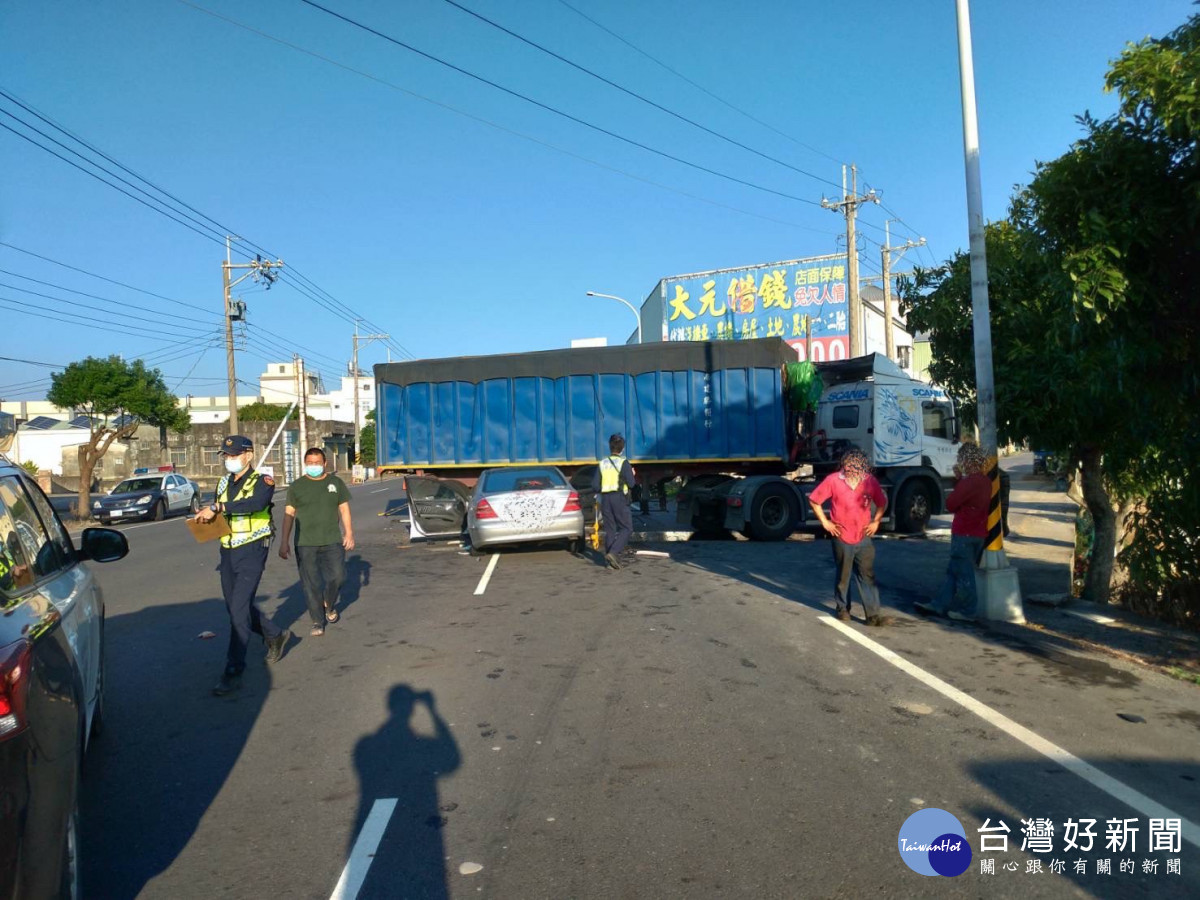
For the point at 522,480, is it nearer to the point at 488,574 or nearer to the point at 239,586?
the point at 488,574

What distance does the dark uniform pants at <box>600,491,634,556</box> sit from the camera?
12938 mm

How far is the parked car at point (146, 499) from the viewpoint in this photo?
1115 inches

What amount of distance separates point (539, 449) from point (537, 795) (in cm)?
1274

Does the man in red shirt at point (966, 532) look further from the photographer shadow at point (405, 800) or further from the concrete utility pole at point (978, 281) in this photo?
the photographer shadow at point (405, 800)

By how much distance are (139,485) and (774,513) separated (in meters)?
22.8

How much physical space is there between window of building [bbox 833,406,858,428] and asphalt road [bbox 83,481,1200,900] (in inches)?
336

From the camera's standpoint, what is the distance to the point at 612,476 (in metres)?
12.8

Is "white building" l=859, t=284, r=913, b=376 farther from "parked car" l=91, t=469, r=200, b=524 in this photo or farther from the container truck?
"parked car" l=91, t=469, r=200, b=524

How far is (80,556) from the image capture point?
5234mm

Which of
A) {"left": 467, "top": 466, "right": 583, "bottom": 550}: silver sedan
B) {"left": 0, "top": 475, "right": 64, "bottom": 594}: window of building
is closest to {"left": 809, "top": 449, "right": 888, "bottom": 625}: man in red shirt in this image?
{"left": 467, "top": 466, "right": 583, "bottom": 550}: silver sedan

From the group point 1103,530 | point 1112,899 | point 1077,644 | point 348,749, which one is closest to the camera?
point 1112,899

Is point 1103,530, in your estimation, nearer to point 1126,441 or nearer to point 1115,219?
point 1126,441

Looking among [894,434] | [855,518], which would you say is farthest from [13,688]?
[894,434]

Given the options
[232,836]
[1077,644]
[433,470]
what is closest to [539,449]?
[433,470]
